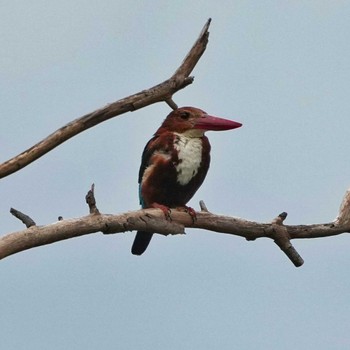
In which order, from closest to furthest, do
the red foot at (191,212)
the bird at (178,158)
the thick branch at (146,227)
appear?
1. the thick branch at (146,227)
2. the red foot at (191,212)
3. the bird at (178,158)

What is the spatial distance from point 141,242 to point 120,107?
5.68 ft

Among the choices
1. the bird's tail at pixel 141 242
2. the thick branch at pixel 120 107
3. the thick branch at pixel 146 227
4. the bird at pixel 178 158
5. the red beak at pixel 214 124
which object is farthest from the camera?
the bird's tail at pixel 141 242

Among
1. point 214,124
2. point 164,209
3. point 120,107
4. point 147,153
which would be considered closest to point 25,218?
point 120,107

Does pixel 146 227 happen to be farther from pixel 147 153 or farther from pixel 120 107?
pixel 147 153

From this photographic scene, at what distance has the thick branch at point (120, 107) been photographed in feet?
18.7

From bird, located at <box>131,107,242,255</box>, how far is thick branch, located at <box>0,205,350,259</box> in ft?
1.22

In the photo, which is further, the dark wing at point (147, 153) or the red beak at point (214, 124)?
the dark wing at point (147, 153)

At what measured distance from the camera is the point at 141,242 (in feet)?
24.5

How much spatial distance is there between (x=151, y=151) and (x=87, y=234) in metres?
1.45

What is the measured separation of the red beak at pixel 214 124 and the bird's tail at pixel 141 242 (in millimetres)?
920

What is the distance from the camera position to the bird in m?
7.08

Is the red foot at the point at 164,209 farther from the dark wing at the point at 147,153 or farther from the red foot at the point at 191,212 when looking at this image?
the dark wing at the point at 147,153

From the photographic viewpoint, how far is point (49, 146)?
5.73m

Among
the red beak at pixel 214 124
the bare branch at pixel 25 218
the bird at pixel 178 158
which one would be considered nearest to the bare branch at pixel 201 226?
the bare branch at pixel 25 218
